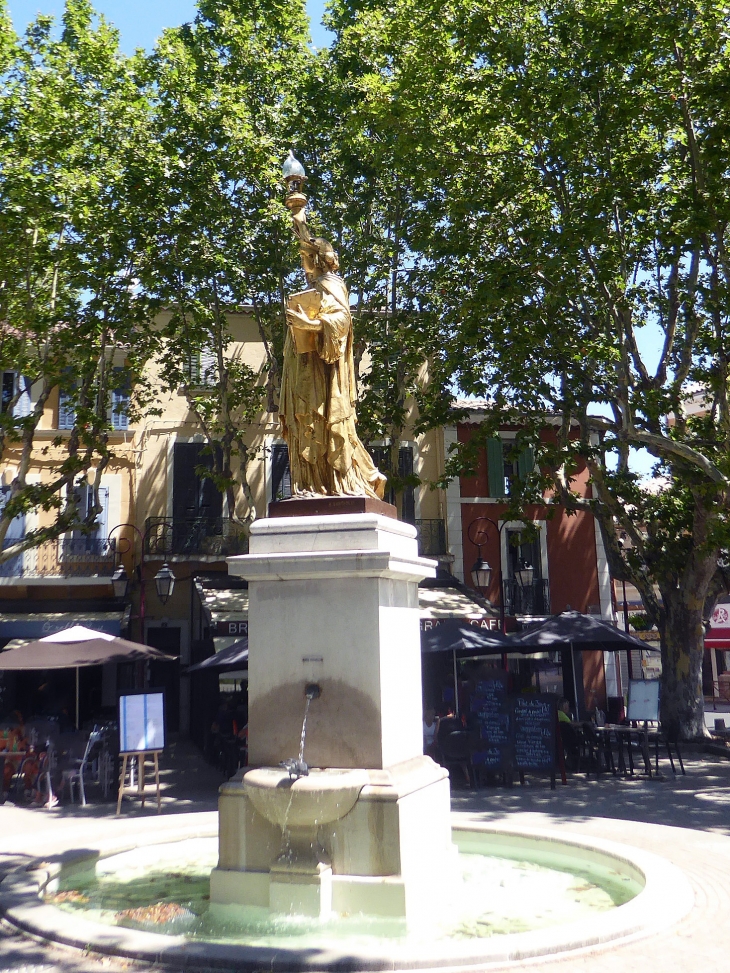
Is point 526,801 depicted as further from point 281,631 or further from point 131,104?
point 131,104

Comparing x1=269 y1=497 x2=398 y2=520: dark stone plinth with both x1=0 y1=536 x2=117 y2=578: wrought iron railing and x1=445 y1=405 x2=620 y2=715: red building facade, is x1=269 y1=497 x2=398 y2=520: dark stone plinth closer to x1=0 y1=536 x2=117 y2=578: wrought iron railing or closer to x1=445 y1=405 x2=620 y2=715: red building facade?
x1=0 y1=536 x2=117 y2=578: wrought iron railing

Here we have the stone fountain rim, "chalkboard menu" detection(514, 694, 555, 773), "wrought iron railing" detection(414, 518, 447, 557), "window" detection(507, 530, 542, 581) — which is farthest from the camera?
"window" detection(507, 530, 542, 581)

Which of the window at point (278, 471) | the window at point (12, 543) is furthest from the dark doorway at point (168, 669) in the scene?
the window at point (278, 471)

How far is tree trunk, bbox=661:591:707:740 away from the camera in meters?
18.7

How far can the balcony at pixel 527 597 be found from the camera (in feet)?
85.8

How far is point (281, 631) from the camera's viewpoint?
7.04 metres

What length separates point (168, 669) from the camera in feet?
82.5

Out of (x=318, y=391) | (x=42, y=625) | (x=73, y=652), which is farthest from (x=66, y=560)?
(x=318, y=391)

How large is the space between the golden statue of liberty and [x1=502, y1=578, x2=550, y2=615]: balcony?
19.1 m

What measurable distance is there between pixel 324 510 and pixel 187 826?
4647mm

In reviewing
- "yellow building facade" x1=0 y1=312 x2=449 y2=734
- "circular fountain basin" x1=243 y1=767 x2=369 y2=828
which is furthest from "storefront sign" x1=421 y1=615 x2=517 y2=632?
"circular fountain basin" x1=243 y1=767 x2=369 y2=828

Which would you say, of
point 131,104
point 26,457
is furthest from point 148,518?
point 131,104

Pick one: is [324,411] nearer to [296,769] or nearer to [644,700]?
[296,769]

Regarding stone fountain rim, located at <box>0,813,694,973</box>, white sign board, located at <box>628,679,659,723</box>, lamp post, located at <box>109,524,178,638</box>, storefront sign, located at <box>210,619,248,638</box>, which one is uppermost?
lamp post, located at <box>109,524,178,638</box>
